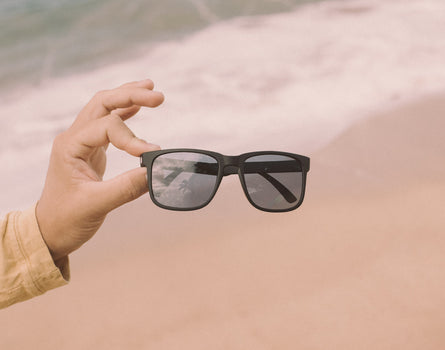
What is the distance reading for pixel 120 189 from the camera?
1.42 meters

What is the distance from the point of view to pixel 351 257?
2.68m

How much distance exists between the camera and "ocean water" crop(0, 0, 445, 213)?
4.48m

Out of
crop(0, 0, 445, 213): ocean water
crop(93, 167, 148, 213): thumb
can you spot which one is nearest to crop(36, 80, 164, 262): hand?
crop(93, 167, 148, 213): thumb

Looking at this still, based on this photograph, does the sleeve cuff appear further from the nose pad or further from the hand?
the nose pad

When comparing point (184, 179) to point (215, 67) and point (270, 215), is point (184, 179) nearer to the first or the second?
point (270, 215)

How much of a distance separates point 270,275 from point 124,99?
1.42m

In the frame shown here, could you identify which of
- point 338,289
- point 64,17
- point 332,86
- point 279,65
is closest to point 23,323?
point 338,289

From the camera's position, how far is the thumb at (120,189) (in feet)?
4.66

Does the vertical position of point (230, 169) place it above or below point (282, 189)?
above

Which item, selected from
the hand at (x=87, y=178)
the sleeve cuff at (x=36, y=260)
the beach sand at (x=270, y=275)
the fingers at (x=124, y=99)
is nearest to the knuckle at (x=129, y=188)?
the hand at (x=87, y=178)

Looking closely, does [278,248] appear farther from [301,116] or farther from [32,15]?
[32,15]

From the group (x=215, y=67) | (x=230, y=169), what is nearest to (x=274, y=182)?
(x=230, y=169)

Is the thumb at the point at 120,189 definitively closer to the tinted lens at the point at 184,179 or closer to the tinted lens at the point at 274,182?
the tinted lens at the point at 184,179

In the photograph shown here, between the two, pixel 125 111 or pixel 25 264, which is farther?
pixel 125 111
